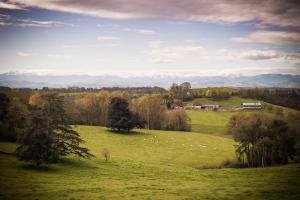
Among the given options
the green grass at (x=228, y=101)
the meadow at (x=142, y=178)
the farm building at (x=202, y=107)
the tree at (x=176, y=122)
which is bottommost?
the meadow at (x=142, y=178)

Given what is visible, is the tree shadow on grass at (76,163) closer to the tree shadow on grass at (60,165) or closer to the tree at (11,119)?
the tree shadow on grass at (60,165)

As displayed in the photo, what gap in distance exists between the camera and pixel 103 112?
4368 inches

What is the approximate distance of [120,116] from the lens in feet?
298

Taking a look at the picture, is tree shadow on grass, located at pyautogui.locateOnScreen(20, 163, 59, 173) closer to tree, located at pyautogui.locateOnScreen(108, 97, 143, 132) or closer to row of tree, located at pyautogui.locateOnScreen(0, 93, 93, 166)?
row of tree, located at pyautogui.locateOnScreen(0, 93, 93, 166)

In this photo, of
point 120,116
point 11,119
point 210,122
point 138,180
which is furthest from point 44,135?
point 210,122

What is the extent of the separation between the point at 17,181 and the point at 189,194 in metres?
19.1

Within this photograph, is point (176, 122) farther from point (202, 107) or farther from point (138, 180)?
point (138, 180)

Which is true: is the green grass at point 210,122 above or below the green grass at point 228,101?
below

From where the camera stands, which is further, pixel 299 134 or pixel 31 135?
pixel 299 134

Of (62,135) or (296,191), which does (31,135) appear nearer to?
(62,135)

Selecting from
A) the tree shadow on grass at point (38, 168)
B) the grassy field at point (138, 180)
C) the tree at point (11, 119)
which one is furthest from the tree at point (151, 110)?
the tree shadow on grass at point (38, 168)

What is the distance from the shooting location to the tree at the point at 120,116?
9031cm

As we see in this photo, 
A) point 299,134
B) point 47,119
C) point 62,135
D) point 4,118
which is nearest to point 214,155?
point 299,134

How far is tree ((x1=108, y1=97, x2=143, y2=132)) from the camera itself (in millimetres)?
90312
